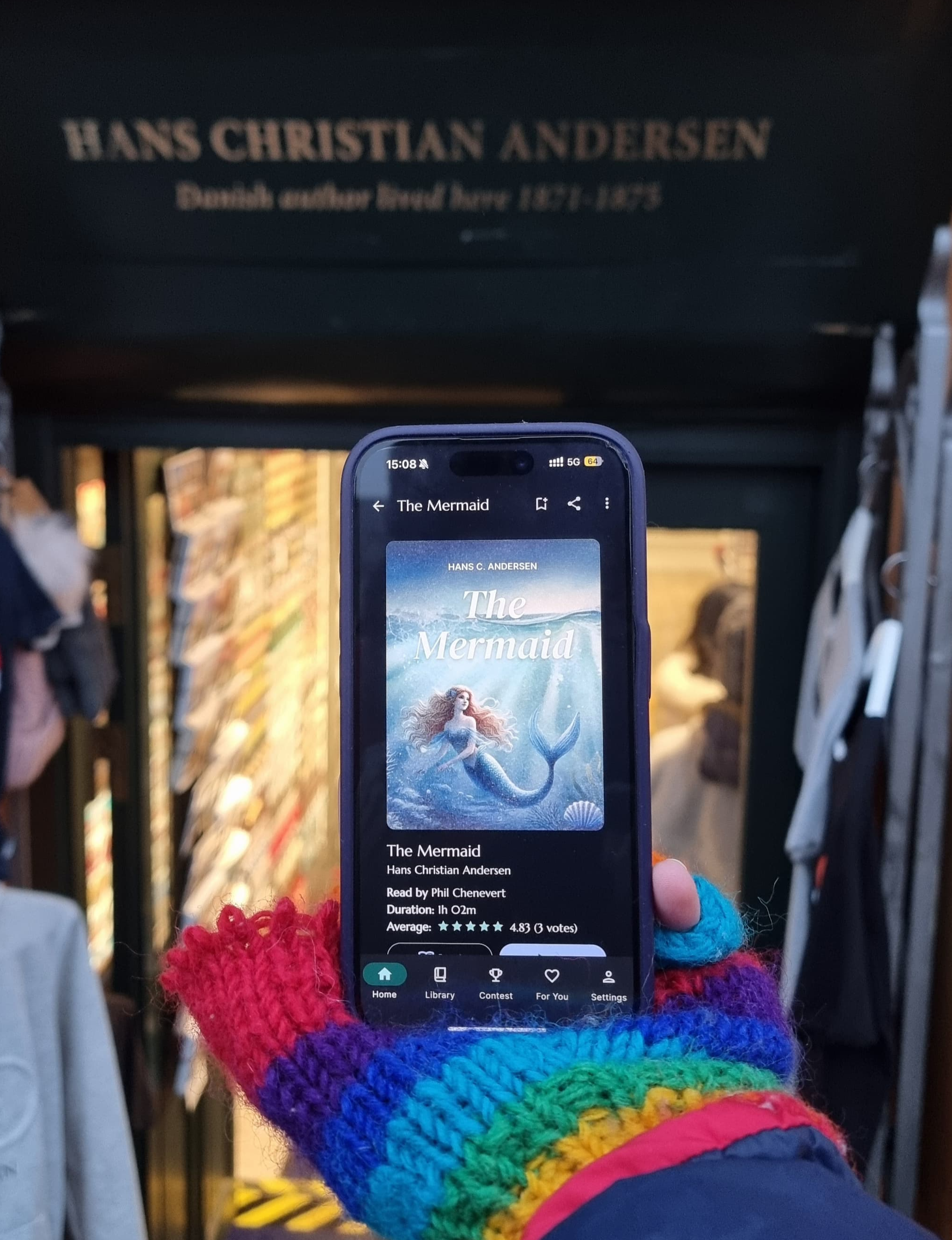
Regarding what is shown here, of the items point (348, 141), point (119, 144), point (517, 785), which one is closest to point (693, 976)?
point (517, 785)

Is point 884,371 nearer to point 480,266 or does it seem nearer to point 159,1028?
point 480,266

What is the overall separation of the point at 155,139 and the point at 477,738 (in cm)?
92

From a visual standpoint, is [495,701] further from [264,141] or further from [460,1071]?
[264,141]

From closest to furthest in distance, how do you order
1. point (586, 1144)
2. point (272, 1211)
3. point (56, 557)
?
point (586, 1144), point (56, 557), point (272, 1211)

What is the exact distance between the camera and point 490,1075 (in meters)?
0.44

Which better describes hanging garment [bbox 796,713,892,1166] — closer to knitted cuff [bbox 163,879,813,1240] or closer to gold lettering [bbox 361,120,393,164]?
knitted cuff [bbox 163,879,813,1240]

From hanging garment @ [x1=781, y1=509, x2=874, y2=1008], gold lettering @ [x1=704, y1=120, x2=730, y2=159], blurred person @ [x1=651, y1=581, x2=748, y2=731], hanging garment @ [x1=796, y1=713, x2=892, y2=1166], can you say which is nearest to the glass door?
blurred person @ [x1=651, y1=581, x2=748, y2=731]

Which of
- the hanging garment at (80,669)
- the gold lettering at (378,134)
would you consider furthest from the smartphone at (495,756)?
the hanging garment at (80,669)

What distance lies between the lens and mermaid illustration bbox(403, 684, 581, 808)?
1.69ft

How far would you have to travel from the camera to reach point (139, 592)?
1564 mm

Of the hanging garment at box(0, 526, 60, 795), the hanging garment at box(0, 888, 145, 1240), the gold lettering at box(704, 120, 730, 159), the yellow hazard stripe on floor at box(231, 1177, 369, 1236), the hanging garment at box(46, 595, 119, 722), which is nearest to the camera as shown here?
the hanging garment at box(0, 888, 145, 1240)

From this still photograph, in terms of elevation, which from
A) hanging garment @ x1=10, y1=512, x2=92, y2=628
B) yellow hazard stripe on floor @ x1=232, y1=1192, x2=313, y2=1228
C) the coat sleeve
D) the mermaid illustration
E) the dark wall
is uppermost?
the dark wall

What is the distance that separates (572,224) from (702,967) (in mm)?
888

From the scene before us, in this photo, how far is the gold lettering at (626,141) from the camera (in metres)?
1.06
